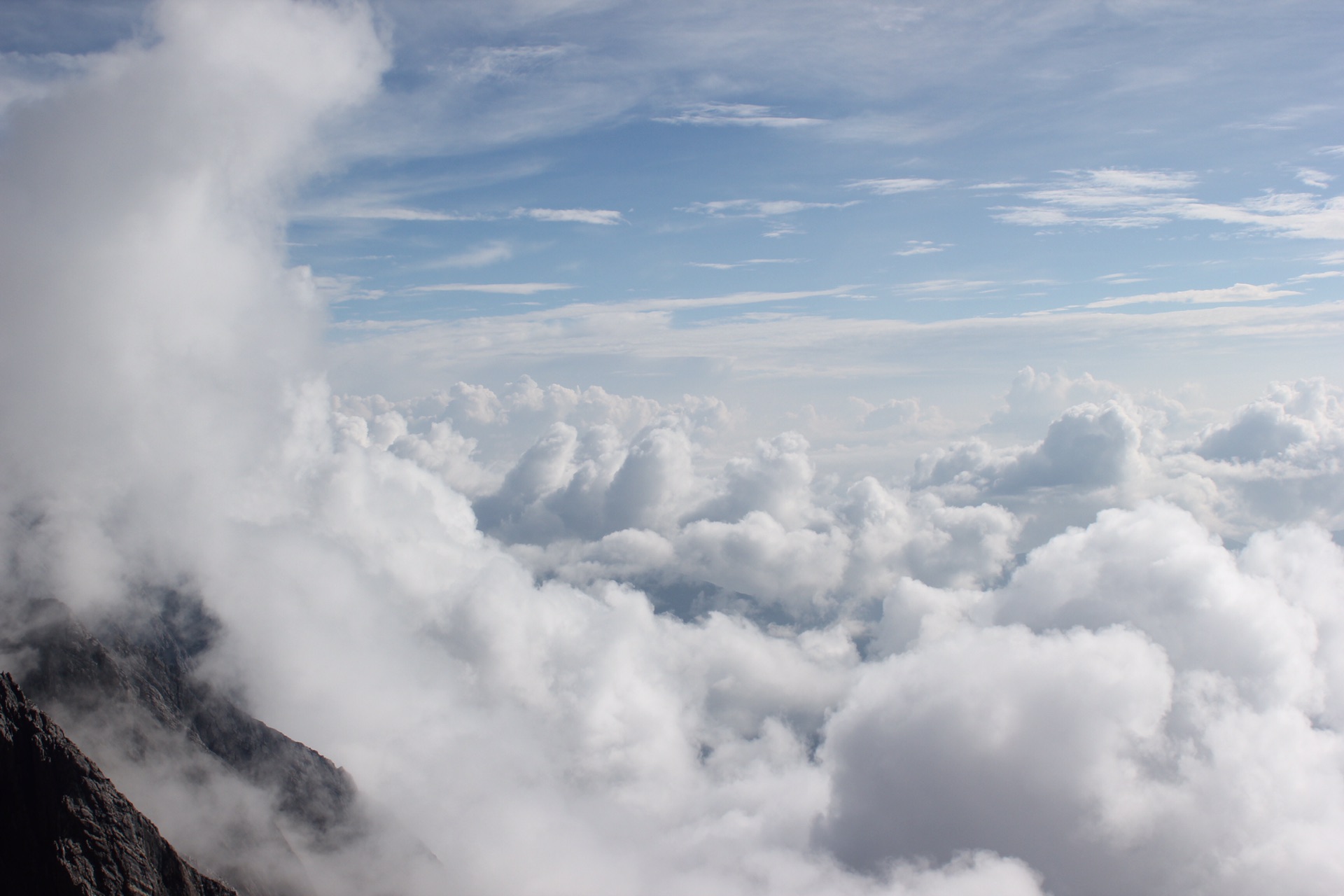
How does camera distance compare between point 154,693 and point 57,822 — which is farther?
point 154,693

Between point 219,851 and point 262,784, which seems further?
point 262,784

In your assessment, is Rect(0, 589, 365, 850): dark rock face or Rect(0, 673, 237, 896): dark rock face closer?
Rect(0, 673, 237, 896): dark rock face

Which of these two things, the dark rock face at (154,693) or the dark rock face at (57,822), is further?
the dark rock face at (154,693)

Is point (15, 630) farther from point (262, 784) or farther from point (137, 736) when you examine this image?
point (262, 784)

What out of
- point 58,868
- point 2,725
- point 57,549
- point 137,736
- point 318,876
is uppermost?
point 2,725

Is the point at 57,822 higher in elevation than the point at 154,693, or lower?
higher

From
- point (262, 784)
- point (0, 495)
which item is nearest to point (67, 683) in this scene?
point (262, 784)

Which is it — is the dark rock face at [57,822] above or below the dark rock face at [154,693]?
above

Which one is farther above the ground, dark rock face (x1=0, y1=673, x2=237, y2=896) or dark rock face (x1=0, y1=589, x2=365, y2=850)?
dark rock face (x1=0, y1=673, x2=237, y2=896)
